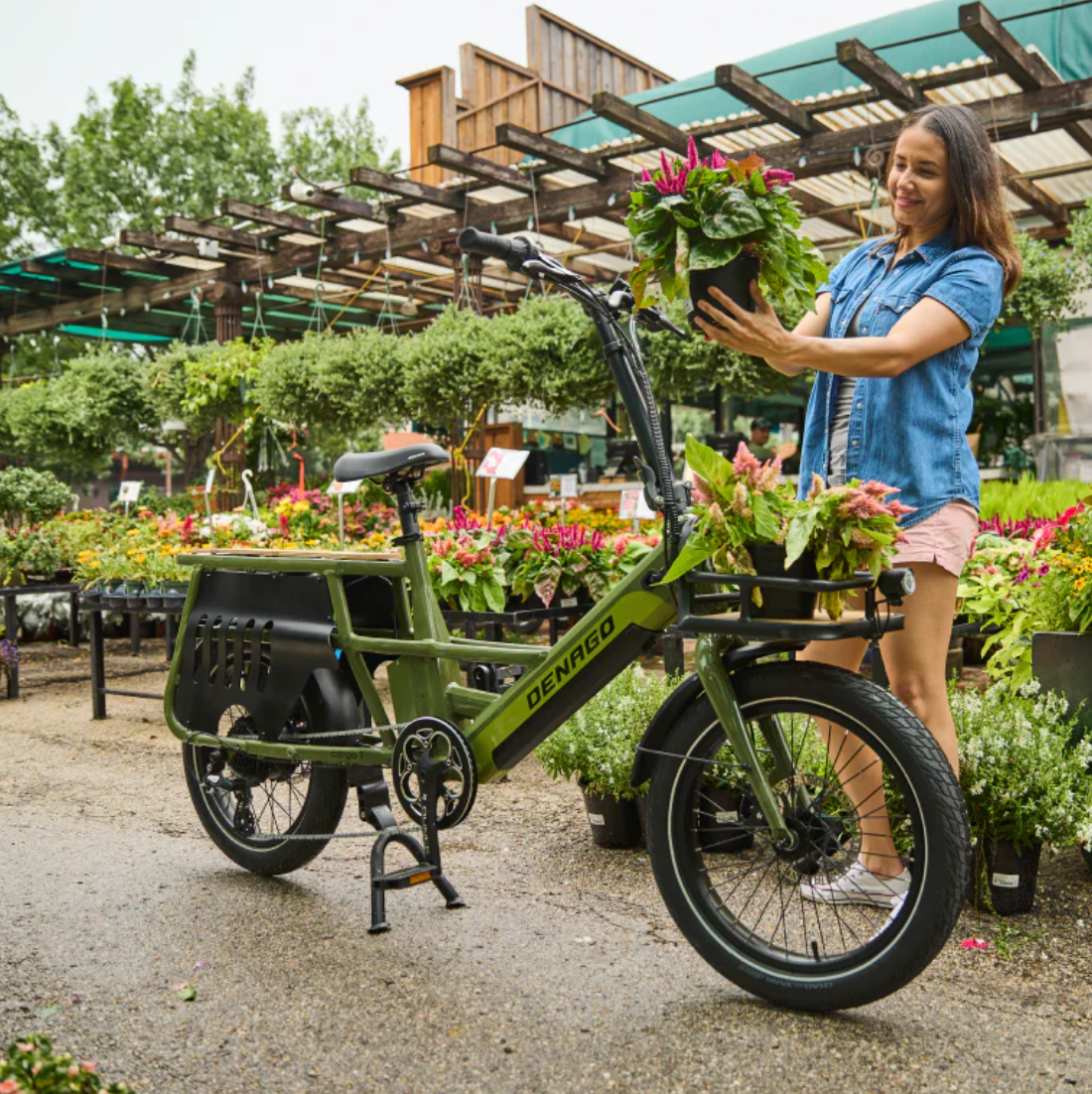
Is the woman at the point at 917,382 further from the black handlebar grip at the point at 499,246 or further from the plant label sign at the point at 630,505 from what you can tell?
the plant label sign at the point at 630,505

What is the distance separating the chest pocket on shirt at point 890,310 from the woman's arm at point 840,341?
0.07 m

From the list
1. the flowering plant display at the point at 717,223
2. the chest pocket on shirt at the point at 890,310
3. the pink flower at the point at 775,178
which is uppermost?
the pink flower at the point at 775,178

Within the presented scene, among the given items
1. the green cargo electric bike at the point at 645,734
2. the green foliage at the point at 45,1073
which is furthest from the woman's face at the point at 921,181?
the green foliage at the point at 45,1073

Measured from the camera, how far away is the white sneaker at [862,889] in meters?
2.65

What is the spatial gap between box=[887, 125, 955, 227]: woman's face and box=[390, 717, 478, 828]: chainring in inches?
64.0

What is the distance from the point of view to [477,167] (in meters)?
8.38

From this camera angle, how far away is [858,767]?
2.42 m

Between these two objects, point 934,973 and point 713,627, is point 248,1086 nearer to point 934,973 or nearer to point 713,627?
point 713,627

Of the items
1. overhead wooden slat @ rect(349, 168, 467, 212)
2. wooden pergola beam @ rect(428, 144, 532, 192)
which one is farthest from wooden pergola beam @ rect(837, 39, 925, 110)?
overhead wooden slat @ rect(349, 168, 467, 212)

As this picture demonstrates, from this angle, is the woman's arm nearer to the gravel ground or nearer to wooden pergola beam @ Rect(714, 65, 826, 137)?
the gravel ground

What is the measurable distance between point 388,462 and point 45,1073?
1.73 m

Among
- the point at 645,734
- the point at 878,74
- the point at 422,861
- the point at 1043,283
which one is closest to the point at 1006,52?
the point at 878,74

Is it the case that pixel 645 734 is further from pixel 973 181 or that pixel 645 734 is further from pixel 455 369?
pixel 455 369

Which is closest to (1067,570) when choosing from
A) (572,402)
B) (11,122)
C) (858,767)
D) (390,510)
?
(858,767)
